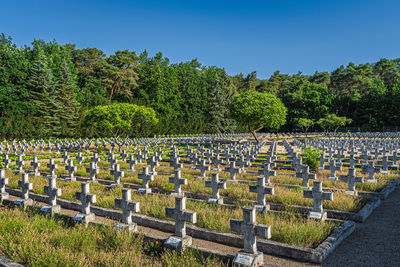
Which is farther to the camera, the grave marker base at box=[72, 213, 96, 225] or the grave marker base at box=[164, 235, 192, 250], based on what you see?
the grave marker base at box=[72, 213, 96, 225]

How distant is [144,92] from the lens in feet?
191

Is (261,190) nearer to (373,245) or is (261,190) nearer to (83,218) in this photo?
(373,245)

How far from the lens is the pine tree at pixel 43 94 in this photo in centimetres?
4056

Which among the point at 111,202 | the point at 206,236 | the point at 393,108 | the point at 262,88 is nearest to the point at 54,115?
the point at 111,202

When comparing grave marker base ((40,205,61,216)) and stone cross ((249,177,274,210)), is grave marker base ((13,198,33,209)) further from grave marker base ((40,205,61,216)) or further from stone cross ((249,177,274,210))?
stone cross ((249,177,274,210))

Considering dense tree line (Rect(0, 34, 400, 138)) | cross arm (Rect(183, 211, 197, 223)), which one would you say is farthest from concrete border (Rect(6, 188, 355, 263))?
dense tree line (Rect(0, 34, 400, 138))

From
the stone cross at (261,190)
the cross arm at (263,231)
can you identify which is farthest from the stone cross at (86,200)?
the stone cross at (261,190)

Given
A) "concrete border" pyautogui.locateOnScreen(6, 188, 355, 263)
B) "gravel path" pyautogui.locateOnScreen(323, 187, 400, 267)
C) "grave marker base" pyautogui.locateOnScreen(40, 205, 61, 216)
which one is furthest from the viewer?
"grave marker base" pyautogui.locateOnScreen(40, 205, 61, 216)

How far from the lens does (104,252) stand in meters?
4.71

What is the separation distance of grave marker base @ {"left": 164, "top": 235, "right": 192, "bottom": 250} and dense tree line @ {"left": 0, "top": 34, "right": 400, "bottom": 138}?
3792 cm

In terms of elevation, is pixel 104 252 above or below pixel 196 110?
below

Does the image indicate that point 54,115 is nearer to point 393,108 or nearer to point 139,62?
point 139,62

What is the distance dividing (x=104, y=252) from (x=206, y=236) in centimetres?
199

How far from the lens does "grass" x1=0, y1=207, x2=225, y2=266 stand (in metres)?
4.32
